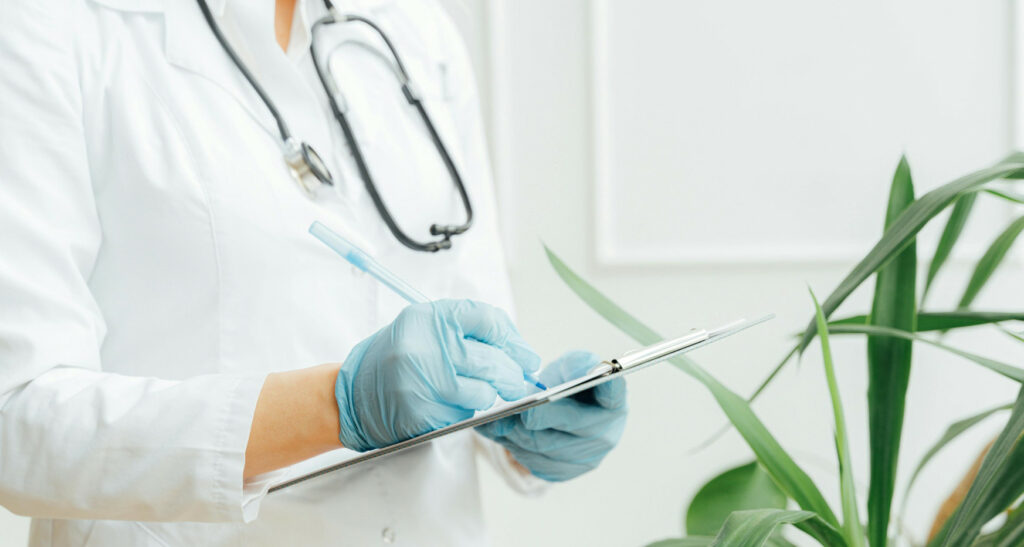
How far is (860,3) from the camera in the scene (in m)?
1.21

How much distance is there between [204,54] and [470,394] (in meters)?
0.37

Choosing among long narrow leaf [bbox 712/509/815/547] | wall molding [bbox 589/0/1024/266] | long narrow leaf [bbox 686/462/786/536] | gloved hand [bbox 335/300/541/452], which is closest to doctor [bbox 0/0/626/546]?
gloved hand [bbox 335/300/541/452]

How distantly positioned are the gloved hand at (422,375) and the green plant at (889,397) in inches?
3.5

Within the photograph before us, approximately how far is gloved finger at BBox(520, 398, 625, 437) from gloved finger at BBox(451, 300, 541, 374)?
0.07 metres

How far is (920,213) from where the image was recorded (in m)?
0.44

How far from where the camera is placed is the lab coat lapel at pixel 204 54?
2.10 ft

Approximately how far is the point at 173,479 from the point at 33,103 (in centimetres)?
28

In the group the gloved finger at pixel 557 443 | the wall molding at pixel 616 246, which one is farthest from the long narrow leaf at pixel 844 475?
the wall molding at pixel 616 246

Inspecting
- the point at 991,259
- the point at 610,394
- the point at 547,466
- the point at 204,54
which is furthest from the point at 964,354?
the point at 204,54

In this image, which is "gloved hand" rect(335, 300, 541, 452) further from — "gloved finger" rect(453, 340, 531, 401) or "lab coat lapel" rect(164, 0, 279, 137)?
"lab coat lapel" rect(164, 0, 279, 137)

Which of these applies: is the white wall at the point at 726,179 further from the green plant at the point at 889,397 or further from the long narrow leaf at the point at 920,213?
the long narrow leaf at the point at 920,213

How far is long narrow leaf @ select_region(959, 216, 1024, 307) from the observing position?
0.56m

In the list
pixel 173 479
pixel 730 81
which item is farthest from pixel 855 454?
pixel 173 479

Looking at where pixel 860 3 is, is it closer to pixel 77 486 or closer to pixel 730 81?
pixel 730 81
